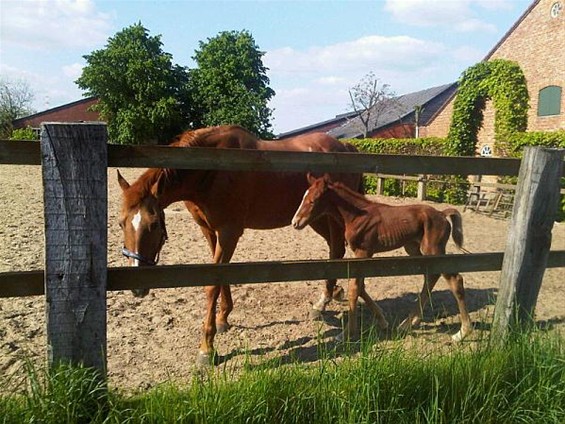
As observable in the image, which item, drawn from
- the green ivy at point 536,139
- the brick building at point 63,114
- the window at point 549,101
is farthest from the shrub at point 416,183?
the brick building at point 63,114

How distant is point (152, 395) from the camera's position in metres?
2.21

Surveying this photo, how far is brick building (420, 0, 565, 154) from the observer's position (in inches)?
836

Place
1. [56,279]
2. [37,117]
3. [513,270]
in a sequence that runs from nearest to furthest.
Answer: [56,279], [513,270], [37,117]

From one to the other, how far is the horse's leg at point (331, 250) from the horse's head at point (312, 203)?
95 centimetres

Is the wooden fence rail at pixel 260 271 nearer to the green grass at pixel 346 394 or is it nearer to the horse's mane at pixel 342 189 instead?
the green grass at pixel 346 394

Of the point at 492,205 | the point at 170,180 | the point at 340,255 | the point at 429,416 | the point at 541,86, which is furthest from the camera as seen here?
the point at 541,86

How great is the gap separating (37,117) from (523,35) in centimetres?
4608

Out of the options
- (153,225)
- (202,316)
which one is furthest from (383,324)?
(153,225)

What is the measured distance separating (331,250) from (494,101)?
54.9ft

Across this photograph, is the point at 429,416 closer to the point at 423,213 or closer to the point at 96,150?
the point at 96,150

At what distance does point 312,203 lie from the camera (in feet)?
15.3

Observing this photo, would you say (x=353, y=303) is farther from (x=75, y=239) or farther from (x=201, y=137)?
(x=75, y=239)

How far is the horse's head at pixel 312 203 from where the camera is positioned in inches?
183

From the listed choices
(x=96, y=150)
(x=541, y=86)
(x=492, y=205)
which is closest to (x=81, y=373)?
(x=96, y=150)
